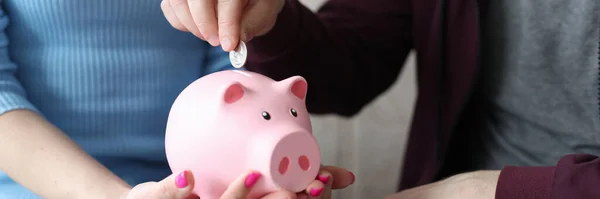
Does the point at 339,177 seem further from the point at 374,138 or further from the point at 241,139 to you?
the point at 374,138

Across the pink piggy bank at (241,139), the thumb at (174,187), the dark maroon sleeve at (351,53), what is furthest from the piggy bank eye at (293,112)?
the dark maroon sleeve at (351,53)

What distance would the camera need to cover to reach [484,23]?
0.91 m

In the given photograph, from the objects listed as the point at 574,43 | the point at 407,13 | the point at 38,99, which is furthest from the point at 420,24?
the point at 38,99

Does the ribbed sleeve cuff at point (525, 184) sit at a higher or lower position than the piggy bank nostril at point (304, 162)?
lower

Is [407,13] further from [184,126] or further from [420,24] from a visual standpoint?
[184,126]

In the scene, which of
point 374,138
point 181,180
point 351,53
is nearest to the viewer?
point 181,180

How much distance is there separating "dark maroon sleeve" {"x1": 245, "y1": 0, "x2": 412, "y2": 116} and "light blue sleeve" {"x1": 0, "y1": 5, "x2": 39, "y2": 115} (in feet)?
1.07

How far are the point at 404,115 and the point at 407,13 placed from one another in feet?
1.55

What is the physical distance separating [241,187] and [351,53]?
53cm

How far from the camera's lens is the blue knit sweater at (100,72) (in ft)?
2.36

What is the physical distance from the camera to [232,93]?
556mm

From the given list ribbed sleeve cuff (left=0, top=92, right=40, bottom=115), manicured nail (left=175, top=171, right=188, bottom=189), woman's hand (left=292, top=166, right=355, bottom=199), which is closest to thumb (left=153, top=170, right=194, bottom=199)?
manicured nail (left=175, top=171, right=188, bottom=189)

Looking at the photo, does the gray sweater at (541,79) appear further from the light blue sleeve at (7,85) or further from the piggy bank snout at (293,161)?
the light blue sleeve at (7,85)

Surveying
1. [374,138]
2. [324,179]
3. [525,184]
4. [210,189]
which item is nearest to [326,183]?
[324,179]
